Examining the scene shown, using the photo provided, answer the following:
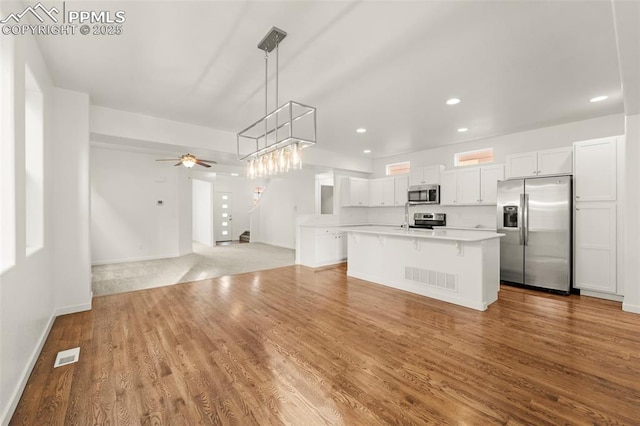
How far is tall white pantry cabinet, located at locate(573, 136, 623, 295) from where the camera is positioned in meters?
3.87

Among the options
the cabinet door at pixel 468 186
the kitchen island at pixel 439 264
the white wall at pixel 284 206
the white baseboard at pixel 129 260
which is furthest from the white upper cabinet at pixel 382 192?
the white baseboard at pixel 129 260

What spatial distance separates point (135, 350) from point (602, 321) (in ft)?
16.9

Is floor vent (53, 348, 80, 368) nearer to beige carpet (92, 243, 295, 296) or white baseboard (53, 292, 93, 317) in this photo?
white baseboard (53, 292, 93, 317)

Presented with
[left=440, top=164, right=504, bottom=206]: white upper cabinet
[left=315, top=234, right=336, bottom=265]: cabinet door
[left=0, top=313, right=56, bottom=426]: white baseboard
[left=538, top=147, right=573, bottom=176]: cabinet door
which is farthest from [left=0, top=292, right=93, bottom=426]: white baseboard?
[left=538, top=147, right=573, bottom=176]: cabinet door

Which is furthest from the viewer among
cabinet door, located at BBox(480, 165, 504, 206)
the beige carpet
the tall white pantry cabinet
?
cabinet door, located at BBox(480, 165, 504, 206)

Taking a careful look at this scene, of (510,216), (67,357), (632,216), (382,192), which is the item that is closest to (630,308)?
(632,216)

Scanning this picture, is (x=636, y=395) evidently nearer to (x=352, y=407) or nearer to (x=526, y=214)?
(x=352, y=407)

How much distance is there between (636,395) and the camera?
189 centimetres

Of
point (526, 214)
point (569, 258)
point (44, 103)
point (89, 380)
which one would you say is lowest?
point (89, 380)

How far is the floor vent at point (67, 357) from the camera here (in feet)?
7.63

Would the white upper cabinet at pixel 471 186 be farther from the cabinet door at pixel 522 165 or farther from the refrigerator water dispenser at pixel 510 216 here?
the refrigerator water dispenser at pixel 510 216

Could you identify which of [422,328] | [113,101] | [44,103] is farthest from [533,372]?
[113,101]

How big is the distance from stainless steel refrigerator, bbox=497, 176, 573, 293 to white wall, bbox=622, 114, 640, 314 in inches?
26.9

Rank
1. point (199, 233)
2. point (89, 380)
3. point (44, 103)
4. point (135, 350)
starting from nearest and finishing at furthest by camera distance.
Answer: point (89, 380) < point (135, 350) < point (44, 103) < point (199, 233)
